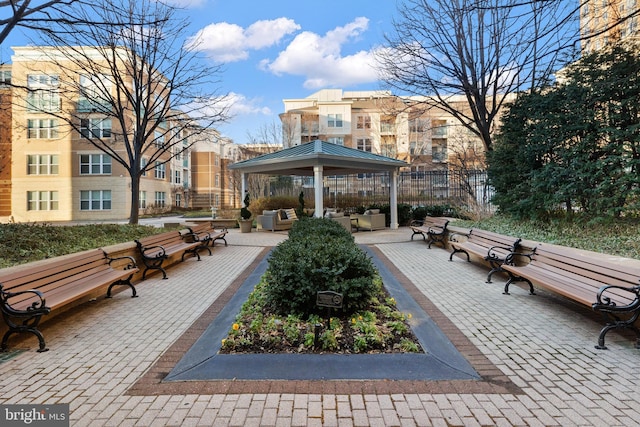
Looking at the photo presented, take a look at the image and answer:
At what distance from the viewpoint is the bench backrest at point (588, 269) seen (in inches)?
158

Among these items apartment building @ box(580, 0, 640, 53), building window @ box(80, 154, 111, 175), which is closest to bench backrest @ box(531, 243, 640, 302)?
apartment building @ box(580, 0, 640, 53)

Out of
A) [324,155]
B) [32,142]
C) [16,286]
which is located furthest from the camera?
[32,142]

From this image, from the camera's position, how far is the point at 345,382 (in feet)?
9.43

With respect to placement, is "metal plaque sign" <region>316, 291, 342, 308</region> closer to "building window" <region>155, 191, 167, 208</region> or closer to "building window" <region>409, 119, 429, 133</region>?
"building window" <region>155, 191, 167, 208</region>

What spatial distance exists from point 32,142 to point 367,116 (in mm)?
32618

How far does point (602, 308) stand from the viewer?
3.66 metres

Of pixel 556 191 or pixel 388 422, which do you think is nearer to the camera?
pixel 388 422

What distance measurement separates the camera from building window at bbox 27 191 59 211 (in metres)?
28.3

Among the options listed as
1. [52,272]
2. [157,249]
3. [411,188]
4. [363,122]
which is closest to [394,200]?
[411,188]

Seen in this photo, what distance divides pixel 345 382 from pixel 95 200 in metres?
31.8

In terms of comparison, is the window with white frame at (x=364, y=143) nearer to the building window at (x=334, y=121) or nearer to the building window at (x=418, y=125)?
the building window at (x=334, y=121)

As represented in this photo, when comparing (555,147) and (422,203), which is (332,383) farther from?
(422,203)

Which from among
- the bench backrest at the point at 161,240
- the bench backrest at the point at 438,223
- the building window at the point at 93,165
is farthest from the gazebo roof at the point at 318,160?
the building window at the point at 93,165

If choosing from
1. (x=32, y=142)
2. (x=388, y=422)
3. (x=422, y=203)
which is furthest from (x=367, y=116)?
(x=388, y=422)
